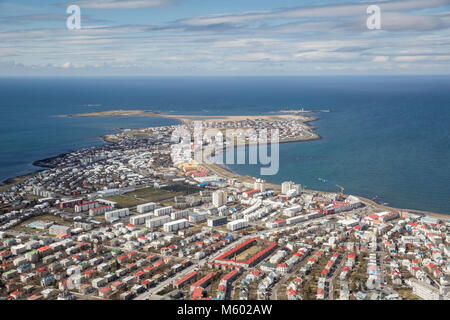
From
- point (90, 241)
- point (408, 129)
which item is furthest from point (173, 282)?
point (408, 129)

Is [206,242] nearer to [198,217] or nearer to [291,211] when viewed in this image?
[198,217]

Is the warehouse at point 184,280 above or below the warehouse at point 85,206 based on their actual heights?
below

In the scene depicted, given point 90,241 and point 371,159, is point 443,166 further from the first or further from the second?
point 90,241

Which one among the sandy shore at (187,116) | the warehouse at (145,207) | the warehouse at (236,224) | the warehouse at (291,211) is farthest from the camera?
the sandy shore at (187,116)

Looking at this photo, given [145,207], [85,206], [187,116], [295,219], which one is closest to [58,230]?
[85,206]

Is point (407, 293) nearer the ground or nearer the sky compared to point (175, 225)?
nearer the ground

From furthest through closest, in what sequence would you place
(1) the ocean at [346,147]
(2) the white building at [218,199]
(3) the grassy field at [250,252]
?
(1) the ocean at [346,147] < (2) the white building at [218,199] < (3) the grassy field at [250,252]

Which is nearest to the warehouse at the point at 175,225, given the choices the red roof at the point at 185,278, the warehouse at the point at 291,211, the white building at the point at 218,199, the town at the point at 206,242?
the town at the point at 206,242

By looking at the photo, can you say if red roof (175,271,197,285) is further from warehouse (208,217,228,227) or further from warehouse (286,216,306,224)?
warehouse (286,216,306,224)

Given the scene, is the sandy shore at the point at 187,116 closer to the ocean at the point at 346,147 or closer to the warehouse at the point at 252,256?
the ocean at the point at 346,147
